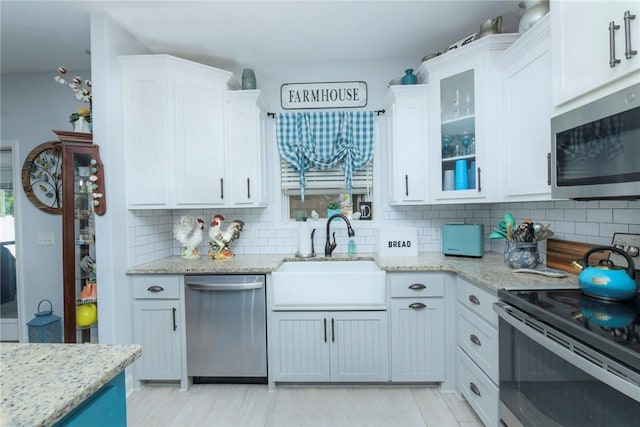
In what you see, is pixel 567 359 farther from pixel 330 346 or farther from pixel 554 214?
pixel 330 346

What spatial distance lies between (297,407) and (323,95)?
8.03 feet

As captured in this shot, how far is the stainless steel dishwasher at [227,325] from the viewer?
7.13ft

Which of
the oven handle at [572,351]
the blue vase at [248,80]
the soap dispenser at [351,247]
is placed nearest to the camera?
the oven handle at [572,351]

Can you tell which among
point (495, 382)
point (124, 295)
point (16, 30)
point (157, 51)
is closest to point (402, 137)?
point (495, 382)

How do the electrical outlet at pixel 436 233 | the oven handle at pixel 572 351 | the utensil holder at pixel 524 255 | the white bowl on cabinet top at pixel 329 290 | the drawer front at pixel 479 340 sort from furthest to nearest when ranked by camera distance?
1. the electrical outlet at pixel 436 233
2. the white bowl on cabinet top at pixel 329 290
3. the utensil holder at pixel 524 255
4. the drawer front at pixel 479 340
5. the oven handle at pixel 572 351

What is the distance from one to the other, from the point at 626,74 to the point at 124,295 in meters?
2.82

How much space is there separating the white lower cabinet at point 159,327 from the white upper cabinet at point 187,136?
58cm

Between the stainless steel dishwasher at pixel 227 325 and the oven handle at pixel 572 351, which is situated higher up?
the oven handle at pixel 572 351

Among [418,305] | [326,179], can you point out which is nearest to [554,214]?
[418,305]

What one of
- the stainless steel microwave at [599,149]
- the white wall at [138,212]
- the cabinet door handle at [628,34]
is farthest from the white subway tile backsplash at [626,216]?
the cabinet door handle at [628,34]

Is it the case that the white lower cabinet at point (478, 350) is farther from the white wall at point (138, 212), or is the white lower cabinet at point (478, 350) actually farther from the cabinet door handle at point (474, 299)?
the white wall at point (138, 212)

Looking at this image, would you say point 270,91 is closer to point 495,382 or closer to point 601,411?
point 495,382

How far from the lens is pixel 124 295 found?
2.17m

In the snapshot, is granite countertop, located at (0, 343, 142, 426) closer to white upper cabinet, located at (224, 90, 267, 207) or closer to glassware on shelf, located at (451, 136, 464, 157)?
white upper cabinet, located at (224, 90, 267, 207)
